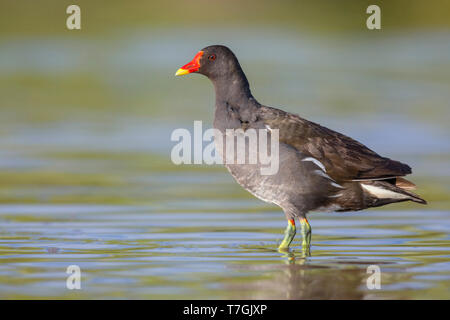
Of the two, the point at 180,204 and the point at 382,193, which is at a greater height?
the point at 382,193

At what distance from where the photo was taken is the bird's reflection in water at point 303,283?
7.68 m

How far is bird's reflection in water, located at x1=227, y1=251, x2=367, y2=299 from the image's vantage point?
7680mm

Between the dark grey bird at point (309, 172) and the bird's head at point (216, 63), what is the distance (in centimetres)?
44

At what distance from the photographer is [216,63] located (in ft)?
34.0

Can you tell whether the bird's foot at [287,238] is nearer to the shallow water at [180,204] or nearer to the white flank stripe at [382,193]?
the shallow water at [180,204]

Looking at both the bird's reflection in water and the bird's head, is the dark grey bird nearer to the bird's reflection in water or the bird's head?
the bird's head

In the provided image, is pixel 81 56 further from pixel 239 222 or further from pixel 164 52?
pixel 239 222

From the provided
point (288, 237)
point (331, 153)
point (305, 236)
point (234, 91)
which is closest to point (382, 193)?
point (331, 153)

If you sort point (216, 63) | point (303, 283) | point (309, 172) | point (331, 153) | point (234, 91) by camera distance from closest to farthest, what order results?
point (303, 283)
point (309, 172)
point (331, 153)
point (234, 91)
point (216, 63)

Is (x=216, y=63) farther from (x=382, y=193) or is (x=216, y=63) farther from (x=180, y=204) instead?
(x=180, y=204)

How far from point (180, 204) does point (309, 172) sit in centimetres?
284

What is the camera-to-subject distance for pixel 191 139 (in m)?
18.6

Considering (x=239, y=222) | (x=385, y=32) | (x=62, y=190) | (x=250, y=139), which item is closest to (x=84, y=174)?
(x=62, y=190)

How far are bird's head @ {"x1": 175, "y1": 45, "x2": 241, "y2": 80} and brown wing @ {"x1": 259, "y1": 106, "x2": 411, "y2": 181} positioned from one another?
0.63 metres
